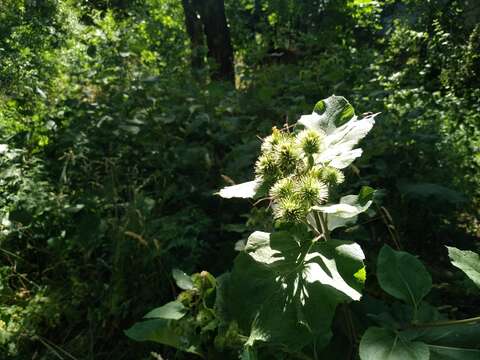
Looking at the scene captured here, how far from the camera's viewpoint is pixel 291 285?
0.97 meters

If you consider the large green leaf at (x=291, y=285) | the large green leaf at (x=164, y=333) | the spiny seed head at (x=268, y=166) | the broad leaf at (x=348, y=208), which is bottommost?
the large green leaf at (x=164, y=333)

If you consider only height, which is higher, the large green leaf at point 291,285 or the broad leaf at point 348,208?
the broad leaf at point 348,208

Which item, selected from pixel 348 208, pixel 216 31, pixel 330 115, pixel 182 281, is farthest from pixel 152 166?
pixel 216 31

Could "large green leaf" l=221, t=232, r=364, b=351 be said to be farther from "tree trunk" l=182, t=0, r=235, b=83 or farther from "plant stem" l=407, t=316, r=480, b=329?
"tree trunk" l=182, t=0, r=235, b=83

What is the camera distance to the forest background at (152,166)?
208 cm

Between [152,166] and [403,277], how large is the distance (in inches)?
78.0

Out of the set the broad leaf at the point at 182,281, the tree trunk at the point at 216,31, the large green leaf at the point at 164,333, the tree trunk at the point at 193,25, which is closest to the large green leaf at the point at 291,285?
the large green leaf at the point at 164,333

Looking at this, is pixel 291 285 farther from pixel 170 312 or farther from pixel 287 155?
pixel 170 312

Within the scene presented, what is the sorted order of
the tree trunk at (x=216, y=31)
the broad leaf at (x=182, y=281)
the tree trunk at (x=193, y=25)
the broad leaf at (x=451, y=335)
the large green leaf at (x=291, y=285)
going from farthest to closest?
the tree trunk at (x=216, y=31) < the tree trunk at (x=193, y=25) < the broad leaf at (x=182, y=281) < the broad leaf at (x=451, y=335) < the large green leaf at (x=291, y=285)

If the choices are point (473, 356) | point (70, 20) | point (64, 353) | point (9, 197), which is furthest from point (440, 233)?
point (70, 20)

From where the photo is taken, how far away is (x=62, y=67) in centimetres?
352

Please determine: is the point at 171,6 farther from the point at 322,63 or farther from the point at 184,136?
the point at 184,136

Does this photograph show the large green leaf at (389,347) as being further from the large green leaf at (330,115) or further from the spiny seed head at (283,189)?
the large green leaf at (330,115)

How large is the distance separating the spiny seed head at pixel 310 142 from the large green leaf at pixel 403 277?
36 centimetres
